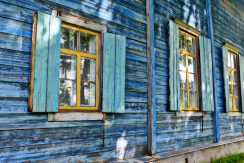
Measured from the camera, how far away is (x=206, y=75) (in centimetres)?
610

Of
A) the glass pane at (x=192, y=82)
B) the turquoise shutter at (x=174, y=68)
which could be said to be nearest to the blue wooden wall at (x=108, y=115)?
the turquoise shutter at (x=174, y=68)

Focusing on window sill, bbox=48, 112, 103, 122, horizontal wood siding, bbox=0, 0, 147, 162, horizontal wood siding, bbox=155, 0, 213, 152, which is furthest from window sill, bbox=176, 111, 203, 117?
window sill, bbox=48, 112, 103, 122

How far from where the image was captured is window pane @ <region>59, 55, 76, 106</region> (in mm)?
3451

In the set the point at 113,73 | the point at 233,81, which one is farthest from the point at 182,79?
the point at 233,81

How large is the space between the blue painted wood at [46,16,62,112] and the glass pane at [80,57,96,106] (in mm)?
496

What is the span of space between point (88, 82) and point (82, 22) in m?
0.87

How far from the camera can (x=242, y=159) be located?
21.5ft

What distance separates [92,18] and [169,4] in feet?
7.48

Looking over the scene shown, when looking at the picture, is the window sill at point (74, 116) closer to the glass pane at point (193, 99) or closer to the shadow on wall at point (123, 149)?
the shadow on wall at point (123, 149)

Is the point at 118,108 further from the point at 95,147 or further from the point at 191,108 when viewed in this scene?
the point at 191,108

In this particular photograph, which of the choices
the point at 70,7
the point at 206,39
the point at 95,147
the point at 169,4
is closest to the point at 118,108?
the point at 95,147

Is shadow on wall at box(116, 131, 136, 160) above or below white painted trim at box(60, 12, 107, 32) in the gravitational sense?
below

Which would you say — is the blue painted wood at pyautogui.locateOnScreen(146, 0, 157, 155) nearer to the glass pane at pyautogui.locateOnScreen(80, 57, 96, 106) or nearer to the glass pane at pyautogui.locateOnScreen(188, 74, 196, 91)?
the glass pane at pyautogui.locateOnScreen(80, 57, 96, 106)

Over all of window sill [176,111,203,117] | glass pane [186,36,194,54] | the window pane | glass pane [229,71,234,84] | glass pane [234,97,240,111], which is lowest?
window sill [176,111,203,117]
